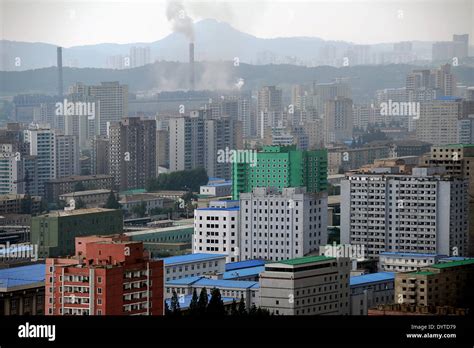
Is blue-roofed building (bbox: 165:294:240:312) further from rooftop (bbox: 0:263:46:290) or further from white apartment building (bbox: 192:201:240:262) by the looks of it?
white apartment building (bbox: 192:201:240:262)

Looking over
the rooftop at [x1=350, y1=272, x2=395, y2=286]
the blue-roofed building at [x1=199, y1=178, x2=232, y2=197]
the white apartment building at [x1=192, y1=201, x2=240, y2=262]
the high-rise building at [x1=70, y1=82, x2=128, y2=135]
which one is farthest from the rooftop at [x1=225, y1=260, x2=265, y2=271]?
the high-rise building at [x1=70, y1=82, x2=128, y2=135]

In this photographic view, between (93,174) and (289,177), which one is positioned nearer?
(289,177)

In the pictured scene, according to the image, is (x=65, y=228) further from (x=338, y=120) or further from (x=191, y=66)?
(x=338, y=120)

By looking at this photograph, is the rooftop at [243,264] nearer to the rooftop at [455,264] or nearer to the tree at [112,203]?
the rooftop at [455,264]

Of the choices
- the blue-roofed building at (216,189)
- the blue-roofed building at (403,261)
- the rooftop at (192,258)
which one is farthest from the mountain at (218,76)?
the rooftop at (192,258)

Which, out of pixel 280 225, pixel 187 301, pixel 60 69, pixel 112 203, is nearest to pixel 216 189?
pixel 112 203

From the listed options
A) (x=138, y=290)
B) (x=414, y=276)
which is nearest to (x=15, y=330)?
(x=138, y=290)

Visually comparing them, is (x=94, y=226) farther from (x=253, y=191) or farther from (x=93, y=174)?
(x=93, y=174)
